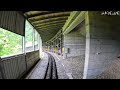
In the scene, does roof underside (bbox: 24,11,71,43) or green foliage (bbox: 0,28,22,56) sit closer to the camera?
green foliage (bbox: 0,28,22,56)

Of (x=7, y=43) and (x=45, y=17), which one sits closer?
(x=7, y=43)

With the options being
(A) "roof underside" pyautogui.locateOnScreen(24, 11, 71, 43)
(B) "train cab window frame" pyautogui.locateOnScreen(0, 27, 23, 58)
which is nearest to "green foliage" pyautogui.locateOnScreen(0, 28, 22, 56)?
(B) "train cab window frame" pyautogui.locateOnScreen(0, 27, 23, 58)

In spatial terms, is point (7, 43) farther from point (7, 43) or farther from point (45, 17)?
point (45, 17)

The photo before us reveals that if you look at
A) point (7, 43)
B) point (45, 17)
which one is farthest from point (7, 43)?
point (45, 17)

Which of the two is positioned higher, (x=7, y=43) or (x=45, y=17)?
(x=45, y=17)

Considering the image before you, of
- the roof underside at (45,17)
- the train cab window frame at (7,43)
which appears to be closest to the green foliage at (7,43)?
the train cab window frame at (7,43)

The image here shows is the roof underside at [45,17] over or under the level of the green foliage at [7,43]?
over

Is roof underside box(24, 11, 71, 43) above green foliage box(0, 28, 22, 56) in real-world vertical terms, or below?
above

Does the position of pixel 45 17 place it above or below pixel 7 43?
above

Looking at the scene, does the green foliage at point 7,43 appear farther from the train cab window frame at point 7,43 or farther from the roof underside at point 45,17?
the roof underside at point 45,17

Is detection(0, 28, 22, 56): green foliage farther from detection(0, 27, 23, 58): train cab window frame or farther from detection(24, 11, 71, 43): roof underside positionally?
detection(24, 11, 71, 43): roof underside

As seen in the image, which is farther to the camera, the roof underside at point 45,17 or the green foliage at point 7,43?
the roof underside at point 45,17

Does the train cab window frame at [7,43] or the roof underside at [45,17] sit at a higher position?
the roof underside at [45,17]
